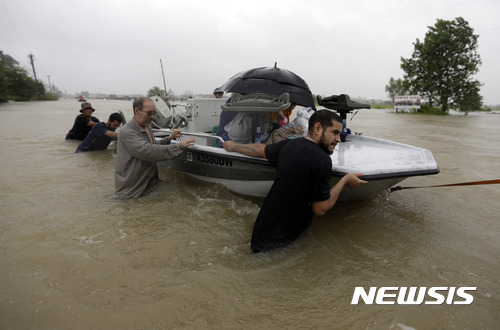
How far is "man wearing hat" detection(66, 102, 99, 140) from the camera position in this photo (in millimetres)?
8023

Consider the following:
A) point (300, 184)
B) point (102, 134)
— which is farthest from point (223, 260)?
point (102, 134)


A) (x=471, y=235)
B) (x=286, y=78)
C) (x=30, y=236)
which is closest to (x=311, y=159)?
(x=286, y=78)

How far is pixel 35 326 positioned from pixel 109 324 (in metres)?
0.48

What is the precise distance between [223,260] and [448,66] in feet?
127

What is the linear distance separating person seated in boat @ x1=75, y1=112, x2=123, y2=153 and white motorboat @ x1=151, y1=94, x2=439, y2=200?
2115 millimetres

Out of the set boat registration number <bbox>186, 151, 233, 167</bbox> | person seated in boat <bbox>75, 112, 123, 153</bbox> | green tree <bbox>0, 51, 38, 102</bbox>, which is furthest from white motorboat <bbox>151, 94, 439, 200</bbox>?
green tree <bbox>0, 51, 38, 102</bbox>

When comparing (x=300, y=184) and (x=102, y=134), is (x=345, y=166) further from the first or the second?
(x=102, y=134)

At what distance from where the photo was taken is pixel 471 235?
10.7 feet

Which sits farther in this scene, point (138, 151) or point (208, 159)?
point (208, 159)

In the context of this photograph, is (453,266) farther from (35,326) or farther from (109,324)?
(35,326)

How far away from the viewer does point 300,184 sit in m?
2.29

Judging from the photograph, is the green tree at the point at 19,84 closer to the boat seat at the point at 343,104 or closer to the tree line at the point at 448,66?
the boat seat at the point at 343,104

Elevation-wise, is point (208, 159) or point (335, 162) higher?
point (335, 162)

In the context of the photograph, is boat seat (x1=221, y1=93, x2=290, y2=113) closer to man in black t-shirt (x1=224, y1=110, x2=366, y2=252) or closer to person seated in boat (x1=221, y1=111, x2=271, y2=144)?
person seated in boat (x1=221, y1=111, x2=271, y2=144)
